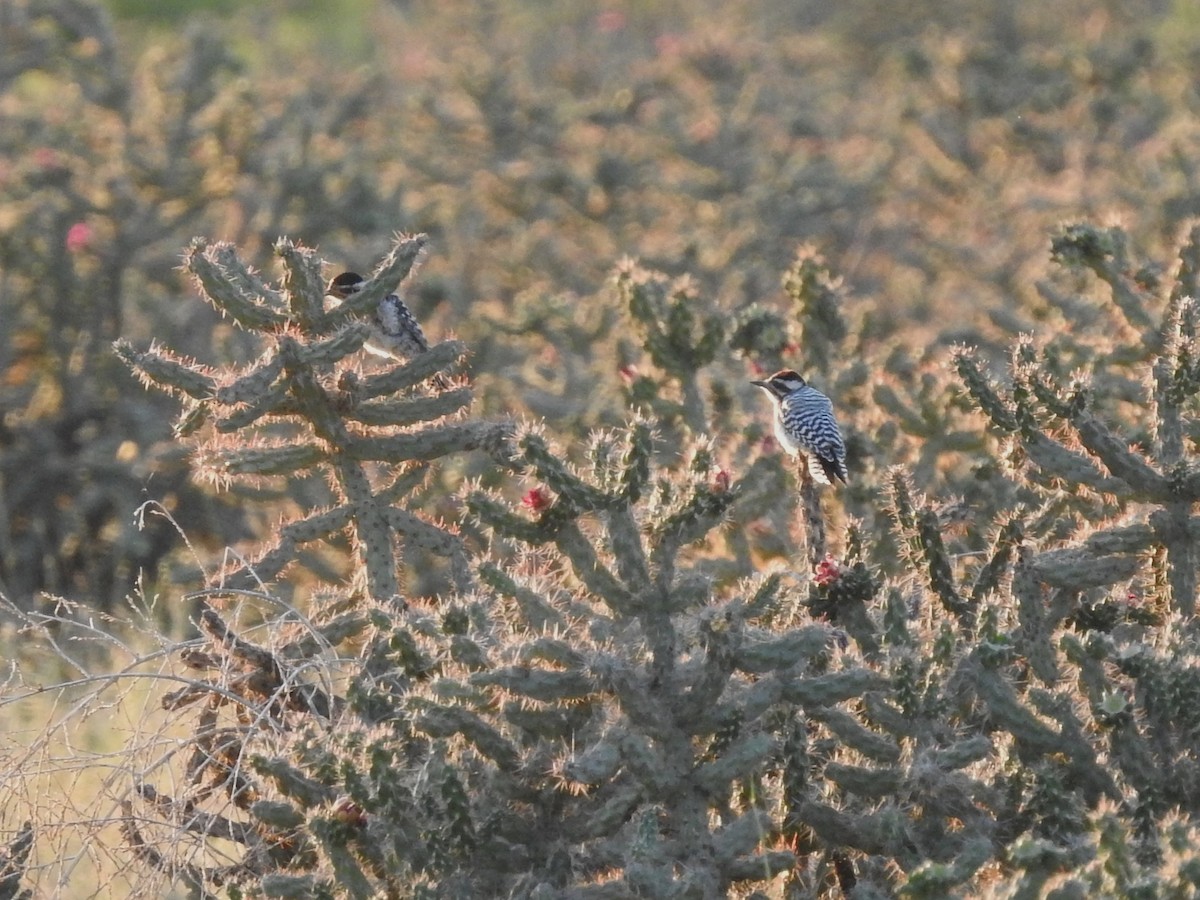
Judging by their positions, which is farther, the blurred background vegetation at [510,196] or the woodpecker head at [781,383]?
the blurred background vegetation at [510,196]

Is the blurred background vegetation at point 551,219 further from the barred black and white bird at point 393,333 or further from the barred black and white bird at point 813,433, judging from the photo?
the barred black and white bird at point 393,333

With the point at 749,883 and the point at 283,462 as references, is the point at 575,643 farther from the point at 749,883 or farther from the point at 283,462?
the point at 283,462

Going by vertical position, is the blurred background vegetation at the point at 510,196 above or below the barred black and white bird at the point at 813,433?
below

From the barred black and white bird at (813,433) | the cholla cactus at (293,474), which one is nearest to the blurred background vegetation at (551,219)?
the barred black and white bird at (813,433)

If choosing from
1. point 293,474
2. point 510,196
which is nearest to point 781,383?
point 293,474

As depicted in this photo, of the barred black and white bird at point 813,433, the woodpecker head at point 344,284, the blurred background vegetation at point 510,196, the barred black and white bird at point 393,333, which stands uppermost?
the woodpecker head at point 344,284

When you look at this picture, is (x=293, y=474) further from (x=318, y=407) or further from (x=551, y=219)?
(x=551, y=219)

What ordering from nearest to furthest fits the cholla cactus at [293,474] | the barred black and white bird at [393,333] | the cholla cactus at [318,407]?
the cholla cactus at [293,474]
the cholla cactus at [318,407]
the barred black and white bird at [393,333]
